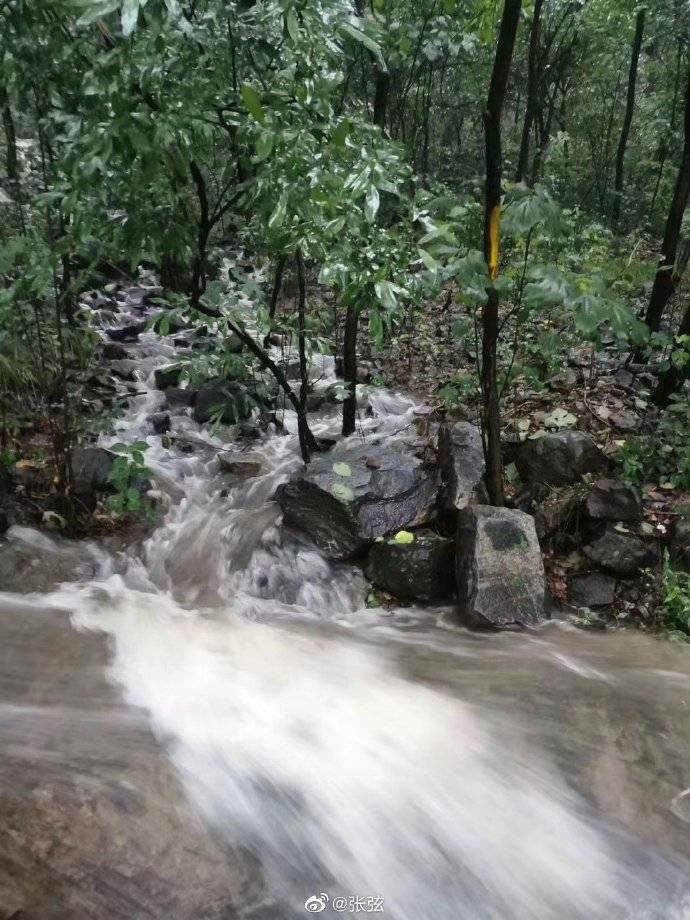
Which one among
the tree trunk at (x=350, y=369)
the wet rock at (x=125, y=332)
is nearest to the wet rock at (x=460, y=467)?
the tree trunk at (x=350, y=369)

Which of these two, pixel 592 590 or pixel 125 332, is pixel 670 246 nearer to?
pixel 592 590

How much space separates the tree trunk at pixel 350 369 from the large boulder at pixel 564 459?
1.79 metres

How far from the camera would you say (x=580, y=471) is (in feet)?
15.4

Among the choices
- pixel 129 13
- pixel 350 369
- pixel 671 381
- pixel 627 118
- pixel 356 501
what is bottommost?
pixel 356 501

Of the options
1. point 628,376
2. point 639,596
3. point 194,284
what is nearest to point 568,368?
point 628,376

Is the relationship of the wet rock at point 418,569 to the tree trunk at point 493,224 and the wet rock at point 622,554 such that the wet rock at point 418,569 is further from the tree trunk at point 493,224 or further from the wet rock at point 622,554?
the wet rock at point 622,554

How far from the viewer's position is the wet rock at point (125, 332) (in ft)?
28.0

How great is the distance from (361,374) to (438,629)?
414 centimetres

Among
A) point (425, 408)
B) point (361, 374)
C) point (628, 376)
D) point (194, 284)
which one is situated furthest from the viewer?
point (361, 374)

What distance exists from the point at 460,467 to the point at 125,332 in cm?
581

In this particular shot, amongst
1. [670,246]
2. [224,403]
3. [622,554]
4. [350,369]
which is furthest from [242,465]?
[670,246]

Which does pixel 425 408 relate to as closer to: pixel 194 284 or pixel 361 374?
pixel 361 374

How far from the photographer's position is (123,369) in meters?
7.39

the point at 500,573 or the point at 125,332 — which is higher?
the point at 125,332
